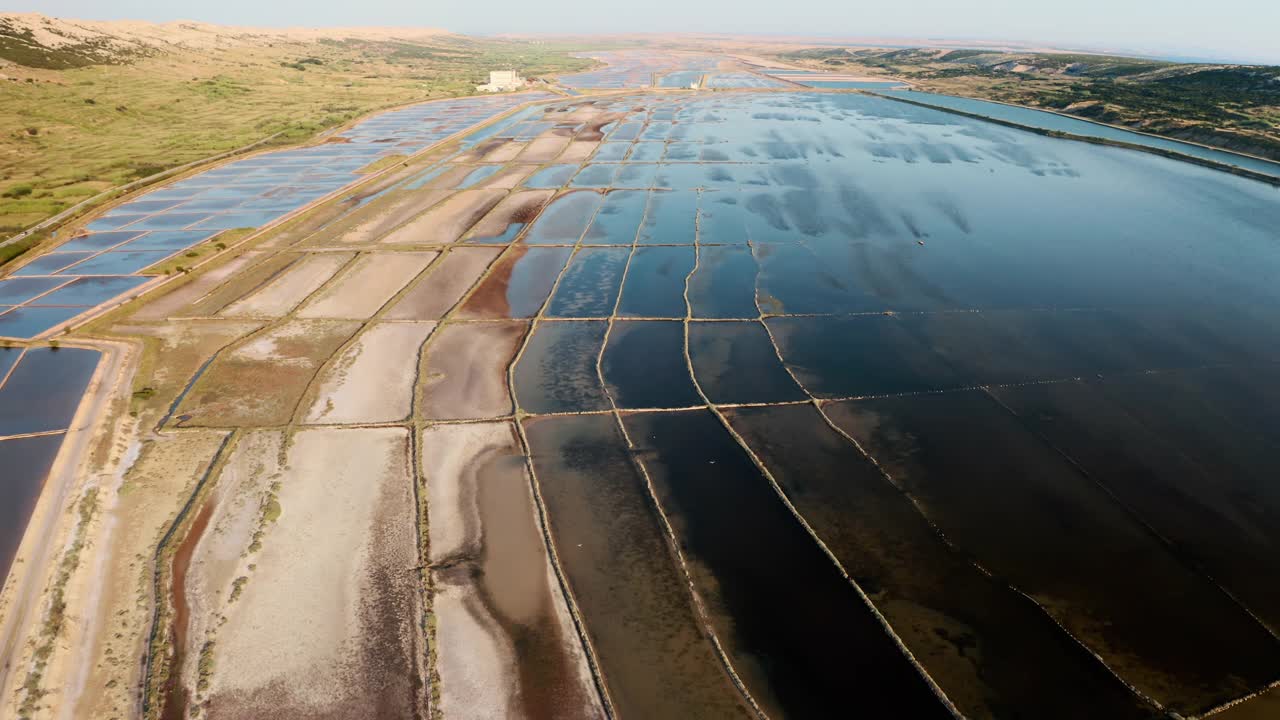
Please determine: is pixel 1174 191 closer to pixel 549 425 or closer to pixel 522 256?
pixel 522 256

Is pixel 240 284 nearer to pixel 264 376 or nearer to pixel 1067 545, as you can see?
pixel 264 376

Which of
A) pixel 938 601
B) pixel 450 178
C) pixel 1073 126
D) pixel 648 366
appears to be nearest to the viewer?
pixel 938 601

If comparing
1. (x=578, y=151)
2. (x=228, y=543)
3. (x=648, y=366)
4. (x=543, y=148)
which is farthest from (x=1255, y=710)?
(x=543, y=148)

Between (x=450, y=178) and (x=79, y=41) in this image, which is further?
(x=79, y=41)

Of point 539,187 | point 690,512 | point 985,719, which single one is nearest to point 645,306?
point 690,512

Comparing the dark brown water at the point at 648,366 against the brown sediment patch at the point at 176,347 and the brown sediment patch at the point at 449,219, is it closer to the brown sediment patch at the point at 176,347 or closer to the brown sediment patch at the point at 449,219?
the brown sediment patch at the point at 176,347

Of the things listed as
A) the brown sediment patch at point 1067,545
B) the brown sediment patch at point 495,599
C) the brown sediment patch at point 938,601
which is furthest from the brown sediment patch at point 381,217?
the brown sediment patch at point 1067,545

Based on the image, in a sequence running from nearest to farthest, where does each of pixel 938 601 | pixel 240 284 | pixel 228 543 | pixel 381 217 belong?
pixel 938 601 < pixel 228 543 < pixel 240 284 < pixel 381 217
